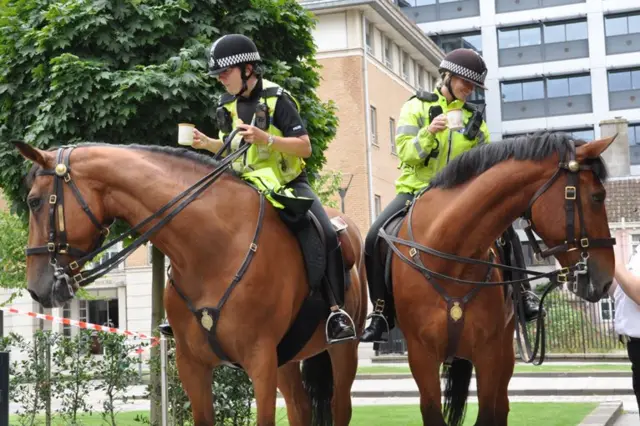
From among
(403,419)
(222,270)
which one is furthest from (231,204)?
(403,419)

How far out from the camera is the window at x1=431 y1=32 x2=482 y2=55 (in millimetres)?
64750

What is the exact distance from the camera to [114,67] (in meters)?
13.0

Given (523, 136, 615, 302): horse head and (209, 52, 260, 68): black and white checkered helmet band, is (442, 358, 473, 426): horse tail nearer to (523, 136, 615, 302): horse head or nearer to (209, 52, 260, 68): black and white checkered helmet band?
(523, 136, 615, 302): horse head

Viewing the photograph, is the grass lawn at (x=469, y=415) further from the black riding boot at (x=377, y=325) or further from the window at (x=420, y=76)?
the window at (x=420, y=76)

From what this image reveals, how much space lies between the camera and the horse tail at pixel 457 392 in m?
8.10

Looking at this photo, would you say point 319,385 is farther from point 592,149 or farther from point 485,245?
point 592,149

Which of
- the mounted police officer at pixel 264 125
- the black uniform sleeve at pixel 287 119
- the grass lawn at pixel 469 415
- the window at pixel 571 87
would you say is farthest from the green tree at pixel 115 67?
the window at pixel 571 87

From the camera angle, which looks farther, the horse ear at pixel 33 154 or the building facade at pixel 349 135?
the building facade at pixel 349 135

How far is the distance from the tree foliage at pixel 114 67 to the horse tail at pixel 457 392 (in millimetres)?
5763

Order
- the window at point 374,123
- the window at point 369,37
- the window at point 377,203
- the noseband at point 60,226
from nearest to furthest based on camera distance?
the noseband at point 60,226 → the window at point 377,203 → the window at point 374,123 → the window at point 369,37

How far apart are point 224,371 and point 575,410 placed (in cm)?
706

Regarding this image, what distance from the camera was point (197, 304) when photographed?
6.29 meters

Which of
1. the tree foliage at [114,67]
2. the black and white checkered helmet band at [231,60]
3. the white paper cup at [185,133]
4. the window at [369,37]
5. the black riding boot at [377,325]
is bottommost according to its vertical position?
the black riding boot at [377,325]

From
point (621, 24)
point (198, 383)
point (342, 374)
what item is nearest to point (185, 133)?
point (198, 383)
